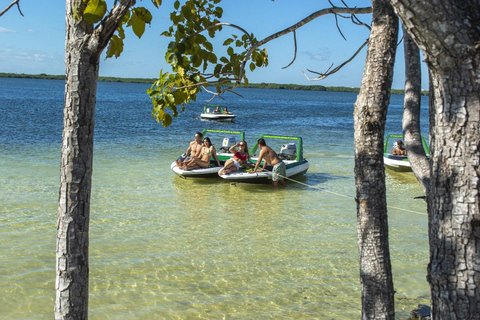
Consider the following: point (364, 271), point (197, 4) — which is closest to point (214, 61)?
point (197, 4)

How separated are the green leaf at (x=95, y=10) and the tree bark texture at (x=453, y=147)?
1.15m

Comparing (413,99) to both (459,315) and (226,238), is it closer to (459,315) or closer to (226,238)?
(459,315)

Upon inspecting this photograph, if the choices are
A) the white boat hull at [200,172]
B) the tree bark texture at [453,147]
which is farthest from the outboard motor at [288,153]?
the tree bark texture at [453,147]

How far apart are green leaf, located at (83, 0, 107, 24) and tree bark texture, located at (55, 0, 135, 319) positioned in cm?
18

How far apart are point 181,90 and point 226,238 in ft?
19.6

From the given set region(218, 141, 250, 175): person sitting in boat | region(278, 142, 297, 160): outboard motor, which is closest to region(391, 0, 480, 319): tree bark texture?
region(218, 141, 250, 175): person sitting in boat

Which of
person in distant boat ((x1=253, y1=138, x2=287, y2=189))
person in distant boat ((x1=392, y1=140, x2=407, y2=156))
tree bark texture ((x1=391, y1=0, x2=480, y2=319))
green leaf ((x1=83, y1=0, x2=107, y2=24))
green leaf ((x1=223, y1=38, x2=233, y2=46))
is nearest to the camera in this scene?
tree bark texture ((x1=391, y1=0, x2=480, y2=319))

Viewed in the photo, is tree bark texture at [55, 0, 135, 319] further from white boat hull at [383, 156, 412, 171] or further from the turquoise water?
white boat hull at [383, 156, 412, 171]

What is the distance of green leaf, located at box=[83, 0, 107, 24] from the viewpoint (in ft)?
7.06

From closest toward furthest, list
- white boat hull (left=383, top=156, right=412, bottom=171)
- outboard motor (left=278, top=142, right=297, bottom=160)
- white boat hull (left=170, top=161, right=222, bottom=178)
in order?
white boat hull (left=170, top=161, right=222, bottom=178), outboard motor (left=278, top=142, right=297, bottom=160), white boat hull (left=383, top=156, right=412, bottom=171)

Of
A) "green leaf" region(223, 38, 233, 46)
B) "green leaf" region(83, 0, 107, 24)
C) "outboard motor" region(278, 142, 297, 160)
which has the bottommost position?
"outboard motor" region(278, 142, 297, 160)

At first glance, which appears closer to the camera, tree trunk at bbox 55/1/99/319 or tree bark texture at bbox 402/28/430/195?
tree trunk at bbox 55/1/99/319

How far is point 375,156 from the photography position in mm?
3312

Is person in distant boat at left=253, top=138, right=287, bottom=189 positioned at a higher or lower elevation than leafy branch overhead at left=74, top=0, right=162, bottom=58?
lower
